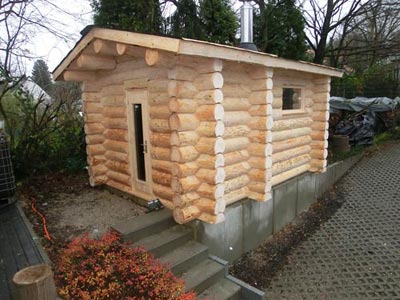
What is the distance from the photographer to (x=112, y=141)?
19.5 feet

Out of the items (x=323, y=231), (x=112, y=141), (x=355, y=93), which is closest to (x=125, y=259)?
(x=112, y=141)

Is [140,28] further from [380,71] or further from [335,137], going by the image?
[380,71]

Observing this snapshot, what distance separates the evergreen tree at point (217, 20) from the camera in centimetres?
910

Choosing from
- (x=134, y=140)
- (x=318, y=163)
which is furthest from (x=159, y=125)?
(x=318, y=163)

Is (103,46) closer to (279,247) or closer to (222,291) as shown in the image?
(222,291)

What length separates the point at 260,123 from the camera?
4.90 meters

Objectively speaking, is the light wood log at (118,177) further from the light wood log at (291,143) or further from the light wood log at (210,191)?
the light wood log at (291,143)

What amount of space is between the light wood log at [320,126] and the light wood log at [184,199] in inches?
168

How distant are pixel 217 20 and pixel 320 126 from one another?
4.85 metres

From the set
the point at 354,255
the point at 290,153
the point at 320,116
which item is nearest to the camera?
the point at 354,255

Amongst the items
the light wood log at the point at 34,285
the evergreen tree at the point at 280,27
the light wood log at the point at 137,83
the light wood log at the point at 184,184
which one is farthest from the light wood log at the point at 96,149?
the evergreen tree at the point at 280,27

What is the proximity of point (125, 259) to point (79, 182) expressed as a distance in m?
4.06

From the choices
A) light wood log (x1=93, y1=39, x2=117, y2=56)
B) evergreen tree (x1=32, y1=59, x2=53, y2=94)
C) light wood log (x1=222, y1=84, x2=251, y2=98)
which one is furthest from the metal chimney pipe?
evergreen tree (x1=32, y1=59, x2=53, y2=94)

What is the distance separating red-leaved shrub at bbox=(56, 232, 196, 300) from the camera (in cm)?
319
